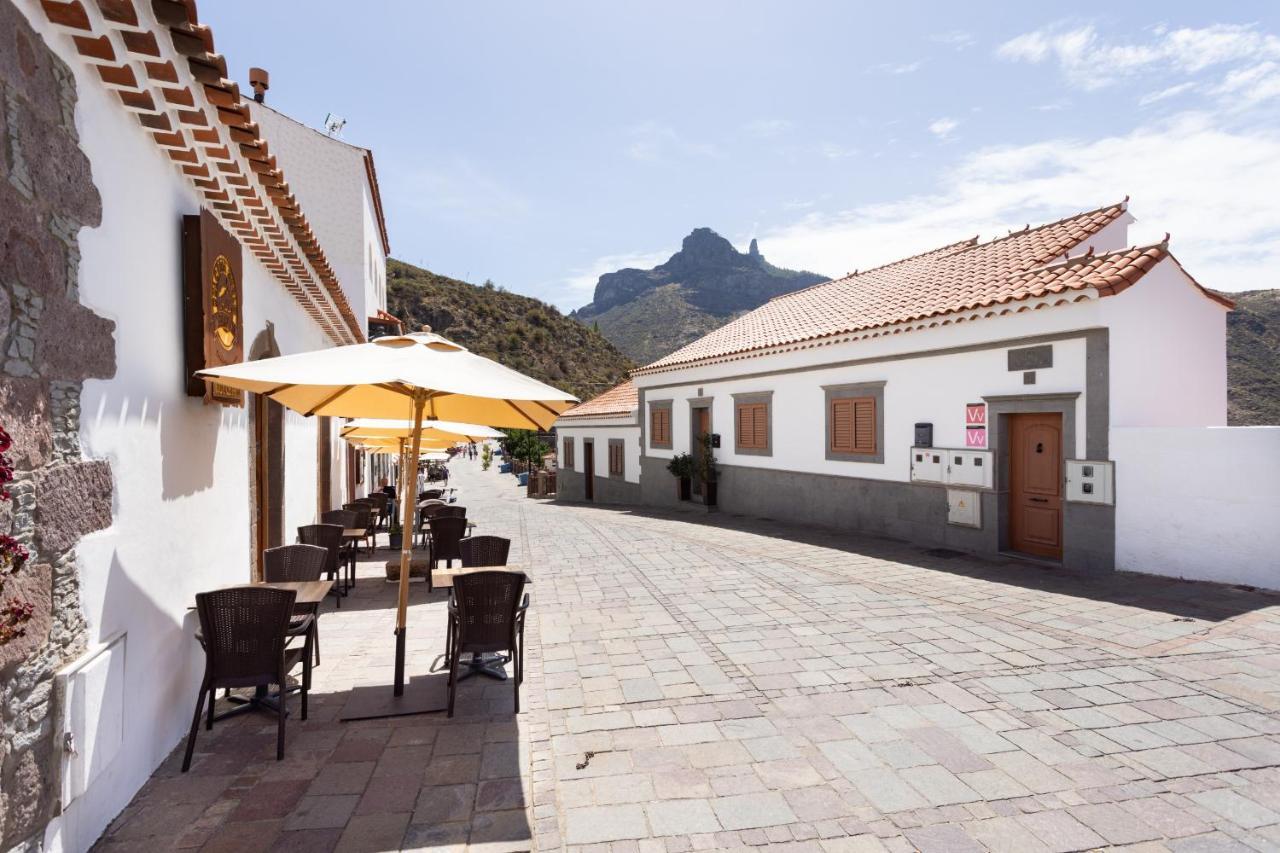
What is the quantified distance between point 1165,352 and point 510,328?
4584 centimetres

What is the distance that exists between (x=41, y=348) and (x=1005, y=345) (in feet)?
33.6

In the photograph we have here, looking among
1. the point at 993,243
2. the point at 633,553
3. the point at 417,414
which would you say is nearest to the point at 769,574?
the point at 633,553

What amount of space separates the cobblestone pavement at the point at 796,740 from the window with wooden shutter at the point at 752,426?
7.52m

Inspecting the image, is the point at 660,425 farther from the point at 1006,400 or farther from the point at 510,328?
the point at 510,328

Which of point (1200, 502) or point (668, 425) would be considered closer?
point (1200, 502)

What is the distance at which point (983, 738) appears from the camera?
12.9ft

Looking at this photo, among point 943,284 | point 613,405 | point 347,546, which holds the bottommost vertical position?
point 347,546

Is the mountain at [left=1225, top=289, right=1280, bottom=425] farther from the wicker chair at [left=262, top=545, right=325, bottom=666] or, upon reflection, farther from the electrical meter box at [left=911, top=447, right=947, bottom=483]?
the wicker chair at [left=262, top=545, right=325, bottom=666]

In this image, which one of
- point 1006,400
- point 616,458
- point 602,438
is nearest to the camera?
point 1006,400

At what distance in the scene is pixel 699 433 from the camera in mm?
17031

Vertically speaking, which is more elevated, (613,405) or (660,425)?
(613,405)

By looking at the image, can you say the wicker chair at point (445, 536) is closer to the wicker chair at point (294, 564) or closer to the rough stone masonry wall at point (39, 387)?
the wicker chair at point (294, 564)

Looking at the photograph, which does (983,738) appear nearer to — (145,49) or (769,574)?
(769,574)

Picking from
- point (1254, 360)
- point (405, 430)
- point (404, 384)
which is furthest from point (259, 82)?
point (1254, 360)
